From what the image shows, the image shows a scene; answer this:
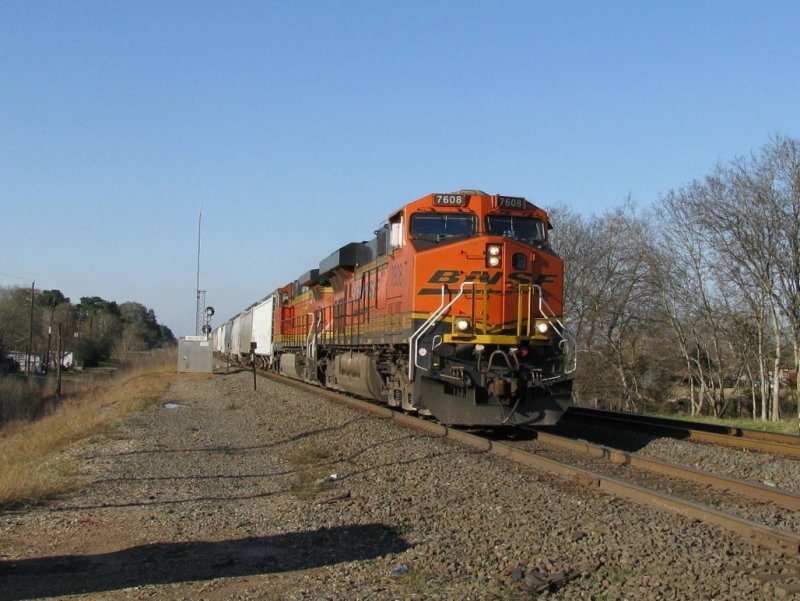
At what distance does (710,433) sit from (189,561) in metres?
9.26

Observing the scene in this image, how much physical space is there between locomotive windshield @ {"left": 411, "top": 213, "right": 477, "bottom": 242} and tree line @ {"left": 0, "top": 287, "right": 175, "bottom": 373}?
53639 mm

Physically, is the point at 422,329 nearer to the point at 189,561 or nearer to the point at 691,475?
the point at 691,475

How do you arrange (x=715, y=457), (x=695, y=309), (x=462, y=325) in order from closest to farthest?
(x=715, y=457) < (x=462, y=325) < (x=695, y=309)

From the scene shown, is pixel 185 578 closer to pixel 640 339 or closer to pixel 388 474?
pixel 388 474

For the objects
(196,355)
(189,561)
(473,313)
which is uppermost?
(473,313)

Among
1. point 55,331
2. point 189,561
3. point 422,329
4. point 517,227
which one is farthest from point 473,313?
point 55,331

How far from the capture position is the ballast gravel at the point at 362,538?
5.17 meters

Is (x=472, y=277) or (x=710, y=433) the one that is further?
(x=710, y=433)

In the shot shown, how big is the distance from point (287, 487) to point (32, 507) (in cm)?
266

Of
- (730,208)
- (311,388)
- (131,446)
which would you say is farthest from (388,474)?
(730,208)

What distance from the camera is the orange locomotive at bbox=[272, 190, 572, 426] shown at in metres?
12.1

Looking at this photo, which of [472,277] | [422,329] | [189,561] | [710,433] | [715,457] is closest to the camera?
[189,561]

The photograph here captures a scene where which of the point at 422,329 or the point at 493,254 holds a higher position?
the point at 493,254

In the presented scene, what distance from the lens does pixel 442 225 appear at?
13.1 m
